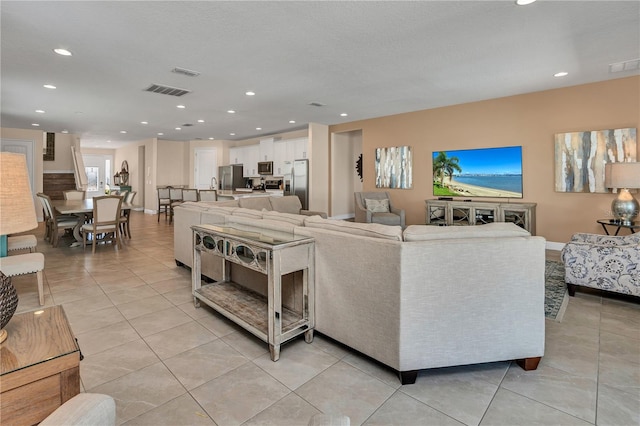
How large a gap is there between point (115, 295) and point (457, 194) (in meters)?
5.72

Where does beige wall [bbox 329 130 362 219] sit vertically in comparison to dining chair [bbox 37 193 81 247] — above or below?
above

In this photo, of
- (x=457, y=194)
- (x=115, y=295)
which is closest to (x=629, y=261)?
(x=457, y=194)

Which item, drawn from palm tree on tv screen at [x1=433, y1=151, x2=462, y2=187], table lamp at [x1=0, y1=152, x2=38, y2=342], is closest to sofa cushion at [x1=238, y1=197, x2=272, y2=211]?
palm tree on tv screen at [x1=433, y1=151, x2=462, y2=187]

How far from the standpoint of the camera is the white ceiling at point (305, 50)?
108 inches

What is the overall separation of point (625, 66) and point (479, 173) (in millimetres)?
2359

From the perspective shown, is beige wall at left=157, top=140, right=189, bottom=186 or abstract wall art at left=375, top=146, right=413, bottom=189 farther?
beige wall at left=157, top=140, right=189, bottom=186

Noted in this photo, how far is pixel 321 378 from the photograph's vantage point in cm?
192

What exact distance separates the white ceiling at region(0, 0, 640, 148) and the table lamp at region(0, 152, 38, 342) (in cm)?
215

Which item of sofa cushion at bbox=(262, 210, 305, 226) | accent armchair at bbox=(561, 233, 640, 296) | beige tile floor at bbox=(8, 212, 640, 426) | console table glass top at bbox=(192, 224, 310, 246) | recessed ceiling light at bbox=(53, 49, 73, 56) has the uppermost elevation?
recessed ceiling light at bbox=(53, 49, 73, 56)

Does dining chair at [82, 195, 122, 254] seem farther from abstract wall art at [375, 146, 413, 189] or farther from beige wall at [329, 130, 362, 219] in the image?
abstract wall art at [375, 146, 413, 189]

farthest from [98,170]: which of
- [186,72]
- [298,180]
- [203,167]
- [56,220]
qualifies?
[186,72]

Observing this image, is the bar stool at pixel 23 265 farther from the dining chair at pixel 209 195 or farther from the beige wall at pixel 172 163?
the beige wall at pixel 172 163

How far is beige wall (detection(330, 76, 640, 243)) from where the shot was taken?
4645 millimetres

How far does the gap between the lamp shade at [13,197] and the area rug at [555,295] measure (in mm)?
3481
